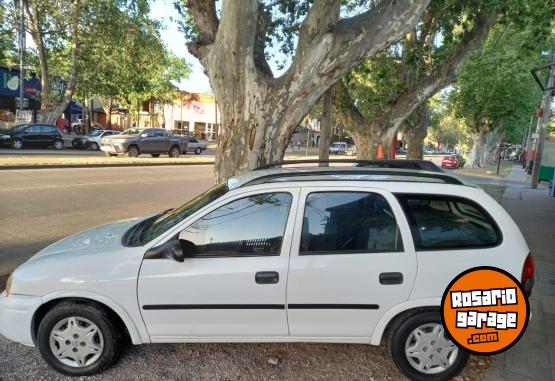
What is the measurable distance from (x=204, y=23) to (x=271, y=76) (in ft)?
4.21

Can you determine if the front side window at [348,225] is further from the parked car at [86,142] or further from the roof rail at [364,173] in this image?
the parked car at [86,142]

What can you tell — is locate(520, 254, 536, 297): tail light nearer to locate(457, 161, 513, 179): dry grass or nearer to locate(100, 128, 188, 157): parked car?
locate(100, 128, 188, 157): parked car

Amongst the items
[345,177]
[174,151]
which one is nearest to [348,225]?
[345,177]

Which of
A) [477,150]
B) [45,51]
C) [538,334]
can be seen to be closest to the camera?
[538,334]

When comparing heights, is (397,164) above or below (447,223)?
above

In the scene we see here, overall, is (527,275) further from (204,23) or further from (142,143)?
(142,143)

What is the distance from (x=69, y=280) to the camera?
2881 millimetres

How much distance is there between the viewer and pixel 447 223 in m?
3.04

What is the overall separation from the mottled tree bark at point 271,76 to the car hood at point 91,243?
2.37 meters

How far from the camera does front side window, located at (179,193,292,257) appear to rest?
294 cm

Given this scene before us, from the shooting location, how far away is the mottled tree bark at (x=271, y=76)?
17.5 ft

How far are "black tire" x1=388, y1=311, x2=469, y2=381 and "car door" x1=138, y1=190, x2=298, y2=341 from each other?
820 millimetres

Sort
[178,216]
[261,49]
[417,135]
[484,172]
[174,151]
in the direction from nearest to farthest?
[178,216] → [261,49] → [417,135] → [174,151] → [484,172]

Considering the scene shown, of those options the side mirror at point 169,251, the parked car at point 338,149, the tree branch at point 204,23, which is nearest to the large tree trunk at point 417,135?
the tree branch at point 204,23
